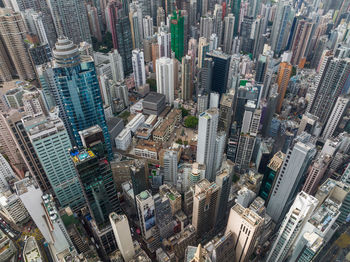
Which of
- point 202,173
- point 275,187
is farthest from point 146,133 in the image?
point 275,187

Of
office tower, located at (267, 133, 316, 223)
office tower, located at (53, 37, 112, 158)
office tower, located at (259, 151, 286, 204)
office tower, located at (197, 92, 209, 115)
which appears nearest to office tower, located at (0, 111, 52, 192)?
office tower, located at (53, 37, 112, 158)

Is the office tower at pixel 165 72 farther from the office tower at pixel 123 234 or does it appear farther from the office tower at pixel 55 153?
the office tower at pixel 123 234

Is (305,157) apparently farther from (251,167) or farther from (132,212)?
(132,212)

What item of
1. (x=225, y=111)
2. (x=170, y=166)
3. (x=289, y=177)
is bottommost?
(x=170, y=166)

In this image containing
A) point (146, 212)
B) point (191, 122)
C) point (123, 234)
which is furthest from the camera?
point (191, 122)

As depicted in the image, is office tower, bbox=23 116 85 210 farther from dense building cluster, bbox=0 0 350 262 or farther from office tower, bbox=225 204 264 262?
office tower, bbox=225 204 264 262

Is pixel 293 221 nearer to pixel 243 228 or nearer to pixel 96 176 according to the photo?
→ pixel 243 228

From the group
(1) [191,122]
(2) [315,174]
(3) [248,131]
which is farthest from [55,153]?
(2) [315,174]
